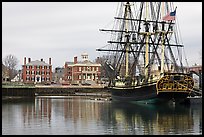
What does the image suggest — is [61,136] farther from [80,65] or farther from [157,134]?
[80,65]

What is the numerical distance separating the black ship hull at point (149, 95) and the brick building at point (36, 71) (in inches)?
2707

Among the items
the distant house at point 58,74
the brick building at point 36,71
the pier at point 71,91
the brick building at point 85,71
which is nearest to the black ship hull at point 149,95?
the pier at point 71,91

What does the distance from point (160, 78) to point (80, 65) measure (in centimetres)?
7518

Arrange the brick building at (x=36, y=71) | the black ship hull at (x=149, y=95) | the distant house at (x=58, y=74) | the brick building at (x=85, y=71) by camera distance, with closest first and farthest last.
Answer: the black ship hull at (x=149, y=95)
the brick building at (x=85, y=71)
the brick building at (x=36, y=71)
the distant house at (x=58, y=74)

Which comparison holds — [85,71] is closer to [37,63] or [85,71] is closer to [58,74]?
[37,63]

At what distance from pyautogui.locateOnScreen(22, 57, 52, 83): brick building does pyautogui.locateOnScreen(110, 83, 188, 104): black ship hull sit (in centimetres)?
6875

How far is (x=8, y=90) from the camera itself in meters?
66.8

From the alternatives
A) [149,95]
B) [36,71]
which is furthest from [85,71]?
[149,95]

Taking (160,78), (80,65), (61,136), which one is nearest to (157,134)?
(61,136)

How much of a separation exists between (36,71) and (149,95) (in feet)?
257

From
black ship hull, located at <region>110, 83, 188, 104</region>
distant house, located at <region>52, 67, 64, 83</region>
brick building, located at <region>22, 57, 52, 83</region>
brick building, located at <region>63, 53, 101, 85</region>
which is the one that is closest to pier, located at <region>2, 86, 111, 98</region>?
black ship hull, located at <region>110, 83, 188, 104</region>

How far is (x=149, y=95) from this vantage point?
47844mm

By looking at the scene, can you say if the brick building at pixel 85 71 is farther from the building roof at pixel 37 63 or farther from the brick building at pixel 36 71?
A: the building roof at pixel 37 63

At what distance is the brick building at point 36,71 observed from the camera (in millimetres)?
120300
